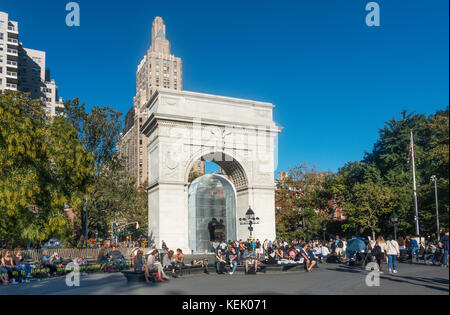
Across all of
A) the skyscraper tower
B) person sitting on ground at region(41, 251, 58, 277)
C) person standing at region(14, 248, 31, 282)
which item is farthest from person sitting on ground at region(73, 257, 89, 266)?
the skyscraper tower

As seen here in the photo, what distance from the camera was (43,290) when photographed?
46.1 ft

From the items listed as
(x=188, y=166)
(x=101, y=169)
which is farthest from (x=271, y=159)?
(x=101, y=169)

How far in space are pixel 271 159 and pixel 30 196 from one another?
2355 cm

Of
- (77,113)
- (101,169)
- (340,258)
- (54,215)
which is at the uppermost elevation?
(77,113)

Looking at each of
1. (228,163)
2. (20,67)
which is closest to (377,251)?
(228,163)

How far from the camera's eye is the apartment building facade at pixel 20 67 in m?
70.5

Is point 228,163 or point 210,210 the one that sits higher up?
point 228,163

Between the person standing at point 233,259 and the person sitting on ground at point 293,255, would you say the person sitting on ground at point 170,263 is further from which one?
the person sitting on ground at point 293,255

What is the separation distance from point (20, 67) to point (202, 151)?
61691mm

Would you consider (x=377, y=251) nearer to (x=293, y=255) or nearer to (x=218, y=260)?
(x=293, y=255)

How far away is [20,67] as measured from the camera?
82.6m

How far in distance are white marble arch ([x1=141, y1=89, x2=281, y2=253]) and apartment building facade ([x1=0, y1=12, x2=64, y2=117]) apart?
34195mm

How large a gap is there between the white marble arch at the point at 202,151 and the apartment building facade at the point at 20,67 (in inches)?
1346
